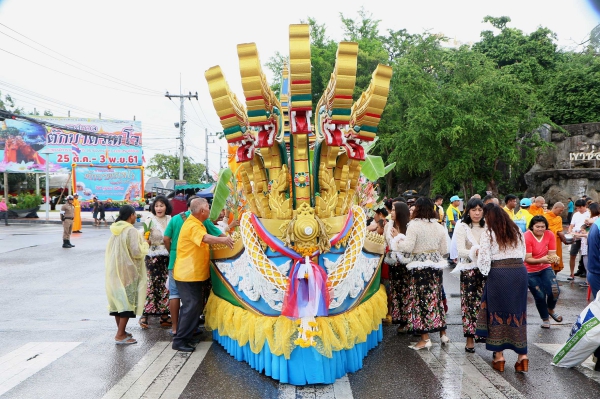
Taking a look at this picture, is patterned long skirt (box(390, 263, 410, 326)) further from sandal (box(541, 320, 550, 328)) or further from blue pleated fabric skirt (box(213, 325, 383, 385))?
sandal (box(541, 320, 550, 328))

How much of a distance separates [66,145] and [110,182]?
721 cm

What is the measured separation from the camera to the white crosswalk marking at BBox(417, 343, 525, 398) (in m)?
4.36

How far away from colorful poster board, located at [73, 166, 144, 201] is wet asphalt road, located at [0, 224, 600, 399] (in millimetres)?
24890

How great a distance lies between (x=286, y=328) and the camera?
14.6ft

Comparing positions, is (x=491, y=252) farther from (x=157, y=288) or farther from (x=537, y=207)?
(x=537, y=207)

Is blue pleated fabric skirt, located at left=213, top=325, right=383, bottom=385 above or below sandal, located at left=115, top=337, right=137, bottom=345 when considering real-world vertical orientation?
above

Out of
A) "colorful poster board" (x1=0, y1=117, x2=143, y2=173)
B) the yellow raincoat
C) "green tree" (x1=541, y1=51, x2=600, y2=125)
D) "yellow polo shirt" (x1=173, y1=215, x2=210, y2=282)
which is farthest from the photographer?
"colorful poster board" (x1=0, y1=117, x2=143, y2=173)

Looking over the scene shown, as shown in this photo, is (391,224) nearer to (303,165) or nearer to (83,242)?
(303,165)

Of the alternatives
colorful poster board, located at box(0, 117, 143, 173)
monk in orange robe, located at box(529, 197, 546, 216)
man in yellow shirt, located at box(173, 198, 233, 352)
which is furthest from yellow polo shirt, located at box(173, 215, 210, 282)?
colorful poster board, located at box(0, 117, 143, 173)

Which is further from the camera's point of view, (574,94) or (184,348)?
(574,94)

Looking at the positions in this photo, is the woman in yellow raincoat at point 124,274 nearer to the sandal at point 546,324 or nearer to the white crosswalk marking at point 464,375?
the white crosswalk marking at point 464,375

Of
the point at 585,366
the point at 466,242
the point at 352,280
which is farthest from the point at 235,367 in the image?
the point at 585,366

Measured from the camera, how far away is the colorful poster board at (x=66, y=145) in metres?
33.8

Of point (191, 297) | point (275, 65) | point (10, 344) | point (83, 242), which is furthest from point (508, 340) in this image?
point (275, 65)
